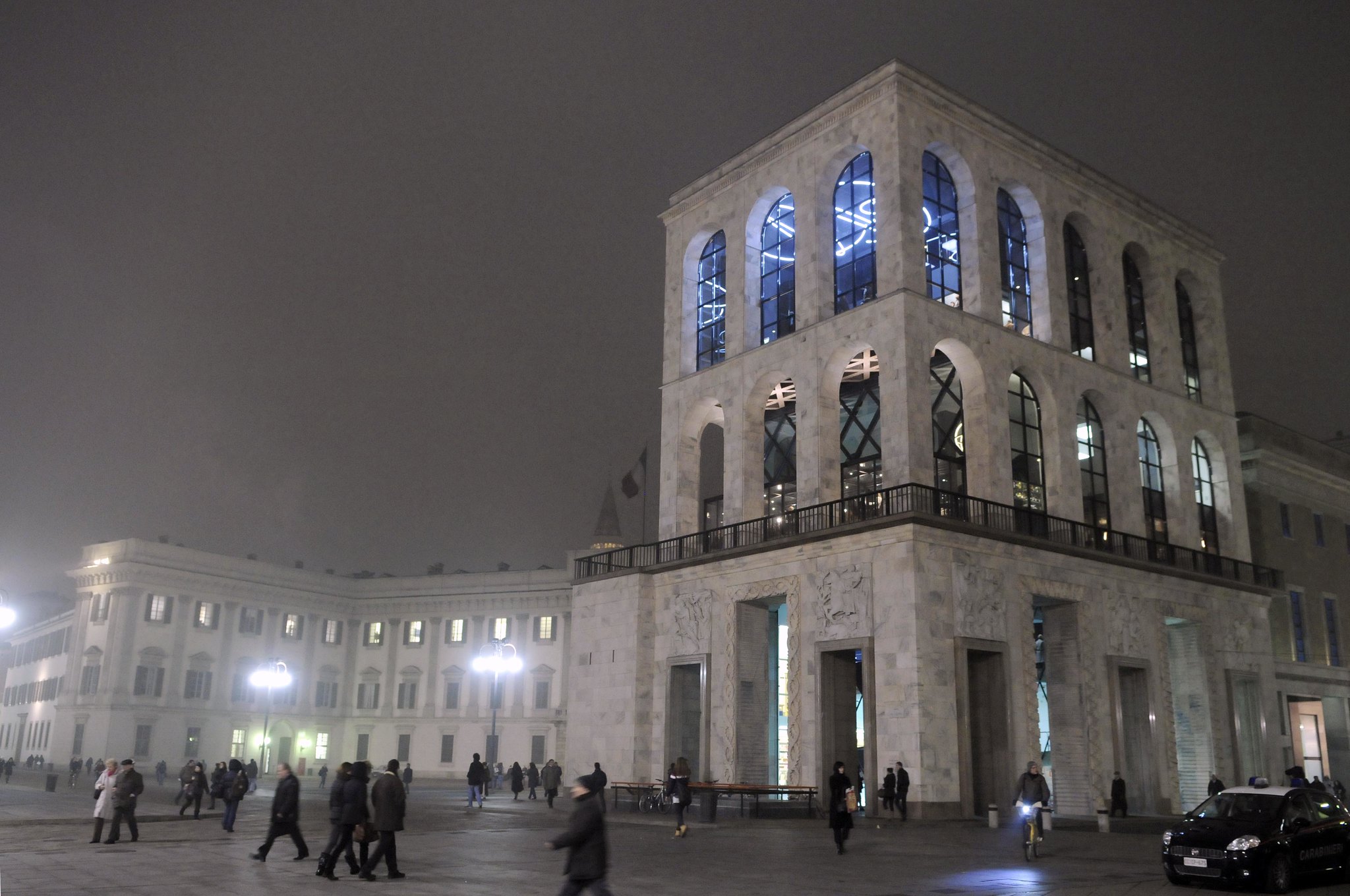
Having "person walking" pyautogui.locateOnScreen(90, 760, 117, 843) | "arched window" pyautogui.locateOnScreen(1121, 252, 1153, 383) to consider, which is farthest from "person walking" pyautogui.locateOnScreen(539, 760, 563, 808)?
"arched window" pyautogui.locateOnScreen(1121, 252, 1153, 383)

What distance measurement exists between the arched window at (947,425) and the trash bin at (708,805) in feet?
37.8

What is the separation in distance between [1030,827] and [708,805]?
11.2 m

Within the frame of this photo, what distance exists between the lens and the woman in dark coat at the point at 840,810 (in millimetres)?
20031

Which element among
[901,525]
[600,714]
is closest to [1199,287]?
[901,525]

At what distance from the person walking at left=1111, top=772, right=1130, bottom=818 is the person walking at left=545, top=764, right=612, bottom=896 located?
1005 inches

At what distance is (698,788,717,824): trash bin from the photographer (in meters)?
28.6

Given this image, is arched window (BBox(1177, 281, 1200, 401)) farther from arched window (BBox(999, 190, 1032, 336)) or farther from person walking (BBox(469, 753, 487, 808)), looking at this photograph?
person walking (BBox(469, 753, 487, 808))

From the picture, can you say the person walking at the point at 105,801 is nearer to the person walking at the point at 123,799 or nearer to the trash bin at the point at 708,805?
the person walking at the point at 123,799

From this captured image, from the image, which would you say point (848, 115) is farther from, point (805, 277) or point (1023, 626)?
point (1023, 626)

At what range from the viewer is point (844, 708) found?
1230 inches

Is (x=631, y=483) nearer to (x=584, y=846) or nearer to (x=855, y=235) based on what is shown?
(x=855, y=235)

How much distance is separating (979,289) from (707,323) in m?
10.6

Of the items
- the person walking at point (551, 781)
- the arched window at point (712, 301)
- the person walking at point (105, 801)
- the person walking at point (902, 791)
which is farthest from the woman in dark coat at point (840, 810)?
the arched window at point (712, 301)

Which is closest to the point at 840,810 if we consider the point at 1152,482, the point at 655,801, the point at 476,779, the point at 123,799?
the point at 123,799
